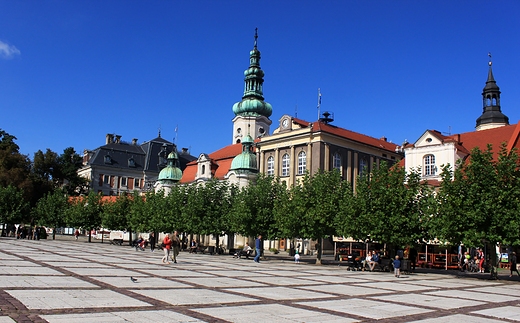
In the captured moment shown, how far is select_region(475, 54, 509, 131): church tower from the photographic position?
7369 cm

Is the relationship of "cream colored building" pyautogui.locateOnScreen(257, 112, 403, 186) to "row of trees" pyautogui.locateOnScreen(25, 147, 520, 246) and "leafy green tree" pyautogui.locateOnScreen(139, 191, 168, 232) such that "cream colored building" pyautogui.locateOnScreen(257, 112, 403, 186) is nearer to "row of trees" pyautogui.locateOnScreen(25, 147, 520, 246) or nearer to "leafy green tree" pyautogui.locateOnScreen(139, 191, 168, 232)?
"row of trees" pyautogui.locateOnScreen(25, 147, 520, 246)

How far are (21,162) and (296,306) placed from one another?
248 feet

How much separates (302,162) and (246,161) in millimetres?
7460

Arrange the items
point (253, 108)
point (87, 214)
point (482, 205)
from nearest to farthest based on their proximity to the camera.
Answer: point (482, 205) → point (87, 214) → point (253, 108)

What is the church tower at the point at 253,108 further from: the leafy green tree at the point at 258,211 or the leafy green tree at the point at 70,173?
the leafy green tree at the point at 258,211

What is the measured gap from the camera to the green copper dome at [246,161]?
65250mm

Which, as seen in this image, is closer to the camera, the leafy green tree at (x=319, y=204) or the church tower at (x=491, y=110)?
the leafy green tree at (x=319, y=204)

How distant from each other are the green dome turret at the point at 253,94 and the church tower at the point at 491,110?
3291cm

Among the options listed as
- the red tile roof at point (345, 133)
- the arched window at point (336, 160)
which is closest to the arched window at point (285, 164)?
the red tile roof at point (345, 133)

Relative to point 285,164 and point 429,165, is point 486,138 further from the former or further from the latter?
point 285,164

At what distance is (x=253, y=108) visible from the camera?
84750mm

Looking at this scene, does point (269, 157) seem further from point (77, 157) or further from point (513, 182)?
point (77, 157)

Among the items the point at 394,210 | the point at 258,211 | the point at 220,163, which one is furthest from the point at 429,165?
the point at 220,163

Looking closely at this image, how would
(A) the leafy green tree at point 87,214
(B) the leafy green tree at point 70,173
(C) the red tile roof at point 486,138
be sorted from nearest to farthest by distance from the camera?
(C) the red tile roof at point 486,138 < (A) the leafy green tree at point 87,214 < (B) the leafy green tree at point 70,173
